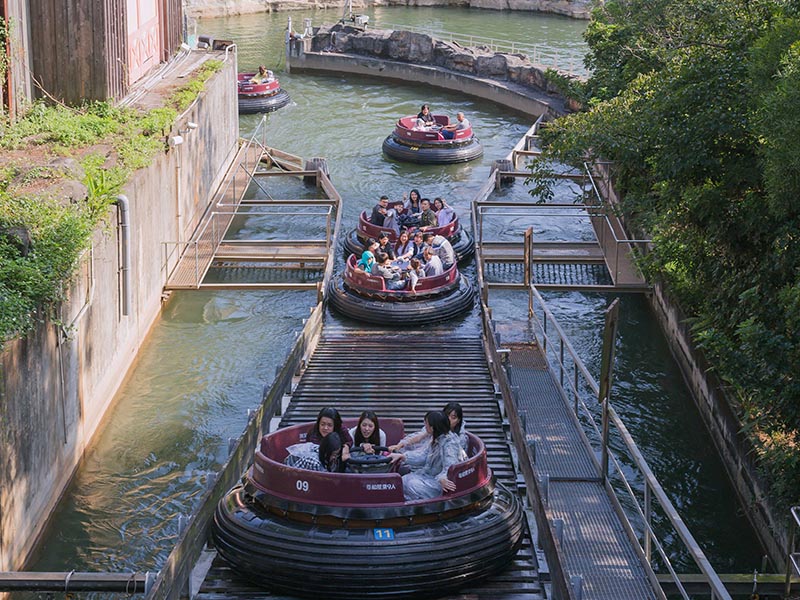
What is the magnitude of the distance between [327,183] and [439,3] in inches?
1465

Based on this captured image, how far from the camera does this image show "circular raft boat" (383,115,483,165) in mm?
35031

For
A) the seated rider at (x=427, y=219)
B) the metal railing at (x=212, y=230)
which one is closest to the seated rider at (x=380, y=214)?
the seated rider at (x=427, y=219)

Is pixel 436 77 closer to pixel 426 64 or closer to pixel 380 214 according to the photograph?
pixel 426 64

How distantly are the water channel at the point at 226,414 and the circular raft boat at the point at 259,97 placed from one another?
317 inches

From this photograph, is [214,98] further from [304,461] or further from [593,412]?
[304,461]

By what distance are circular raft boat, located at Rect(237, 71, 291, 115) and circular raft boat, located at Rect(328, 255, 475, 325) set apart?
2005cm

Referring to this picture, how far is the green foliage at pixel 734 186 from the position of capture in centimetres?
1377

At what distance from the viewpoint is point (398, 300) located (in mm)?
21875

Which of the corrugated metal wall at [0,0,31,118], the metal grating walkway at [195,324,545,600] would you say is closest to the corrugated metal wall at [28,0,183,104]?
the corrugated metal wall at [0,0,31,118]

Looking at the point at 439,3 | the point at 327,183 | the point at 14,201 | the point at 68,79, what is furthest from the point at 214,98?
the point at 439,3

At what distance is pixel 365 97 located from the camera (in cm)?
4569

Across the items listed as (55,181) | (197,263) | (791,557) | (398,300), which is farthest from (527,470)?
(197,263)

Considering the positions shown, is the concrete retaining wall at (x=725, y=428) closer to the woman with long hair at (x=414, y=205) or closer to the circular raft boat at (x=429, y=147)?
the woman with long hair at (x=414, y=205)

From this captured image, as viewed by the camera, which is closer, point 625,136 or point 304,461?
point 304,461
